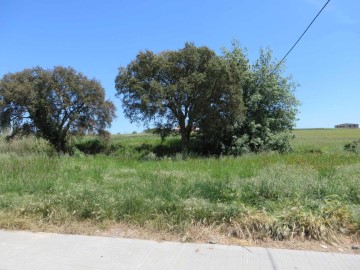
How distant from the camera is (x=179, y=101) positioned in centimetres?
2558

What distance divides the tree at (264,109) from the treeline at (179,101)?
76 millimetres

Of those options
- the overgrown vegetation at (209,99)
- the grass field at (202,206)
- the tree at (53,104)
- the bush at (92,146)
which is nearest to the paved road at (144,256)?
the grass field at (202,206)

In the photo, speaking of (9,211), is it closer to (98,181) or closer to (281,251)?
(98,181)

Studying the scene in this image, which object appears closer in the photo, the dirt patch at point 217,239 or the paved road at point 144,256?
the paved road at point 144,256

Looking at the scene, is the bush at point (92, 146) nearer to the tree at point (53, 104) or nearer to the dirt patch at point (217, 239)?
the tree at point (53, 104)

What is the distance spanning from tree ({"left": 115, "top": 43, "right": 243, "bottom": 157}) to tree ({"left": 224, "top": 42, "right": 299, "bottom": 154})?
2.39 m

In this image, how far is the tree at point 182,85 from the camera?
24734 mm

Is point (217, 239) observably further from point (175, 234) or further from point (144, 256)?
point (144, 256)

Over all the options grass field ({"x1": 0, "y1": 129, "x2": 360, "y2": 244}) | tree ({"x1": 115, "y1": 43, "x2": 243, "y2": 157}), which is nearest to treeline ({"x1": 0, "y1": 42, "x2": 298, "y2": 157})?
tree ({"x1": 115, "y1": 43, "x2": 243, "y2": 157})

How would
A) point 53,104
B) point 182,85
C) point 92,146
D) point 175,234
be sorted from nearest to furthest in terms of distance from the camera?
point 175,234 < point 182,85 < point 53,104 < point 92,146

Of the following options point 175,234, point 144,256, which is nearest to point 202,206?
point 175,234

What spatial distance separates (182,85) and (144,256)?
20.6 m

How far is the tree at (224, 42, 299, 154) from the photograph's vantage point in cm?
2719

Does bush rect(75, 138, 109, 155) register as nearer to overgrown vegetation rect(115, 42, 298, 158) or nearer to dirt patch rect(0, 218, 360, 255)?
overgrown vegetation rect(115, 42, 298, 158)
